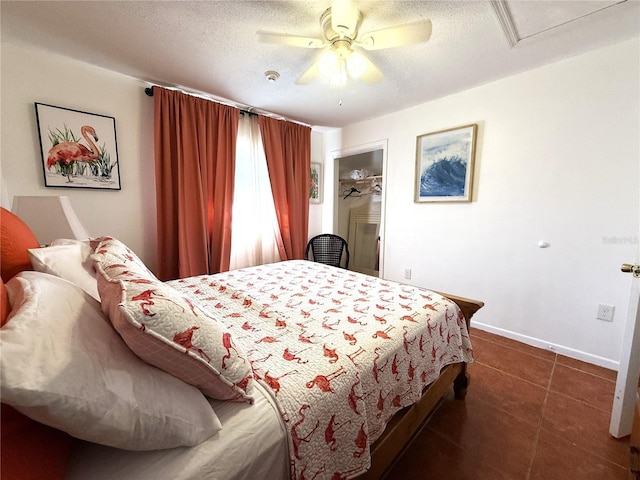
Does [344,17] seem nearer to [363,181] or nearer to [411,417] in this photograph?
[411,417]

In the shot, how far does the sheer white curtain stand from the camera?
9.50ft

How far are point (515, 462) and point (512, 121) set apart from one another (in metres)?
2.43

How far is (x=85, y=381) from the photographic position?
0.48 metres

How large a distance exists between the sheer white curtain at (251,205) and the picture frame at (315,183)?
0.79 metres

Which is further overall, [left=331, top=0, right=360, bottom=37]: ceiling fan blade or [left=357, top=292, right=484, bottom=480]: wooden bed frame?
[left=331, top=0, right=360, bottom=37]: ceiling fan blade

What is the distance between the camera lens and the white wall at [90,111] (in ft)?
5.84

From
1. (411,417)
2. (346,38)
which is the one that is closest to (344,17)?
(346,38)

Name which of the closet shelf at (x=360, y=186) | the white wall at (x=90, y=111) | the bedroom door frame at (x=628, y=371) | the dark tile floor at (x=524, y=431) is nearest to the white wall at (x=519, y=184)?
the white wall at (x=90, y=111)

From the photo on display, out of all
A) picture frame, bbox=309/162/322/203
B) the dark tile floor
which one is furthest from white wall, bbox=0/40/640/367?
picture frame, bbox=309/162/322/203

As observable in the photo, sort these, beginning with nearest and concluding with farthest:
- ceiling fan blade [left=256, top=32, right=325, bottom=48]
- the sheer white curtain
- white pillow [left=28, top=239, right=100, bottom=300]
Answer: white pillow [left=28, top=239, right=100, bottom=300]
ceiling fan blade [left=256, top=32, right=325, bottom=48]
the sheer white curtain

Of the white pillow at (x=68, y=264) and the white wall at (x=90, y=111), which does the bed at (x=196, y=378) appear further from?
the white wall at (x=90, y=111)

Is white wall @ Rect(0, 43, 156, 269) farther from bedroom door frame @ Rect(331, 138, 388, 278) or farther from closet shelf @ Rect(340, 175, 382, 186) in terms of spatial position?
closet shelf @ Rect(340, 175, 382, 186)

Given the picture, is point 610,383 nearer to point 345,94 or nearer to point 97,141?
point 345,94

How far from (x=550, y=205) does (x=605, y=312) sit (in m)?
0.87
